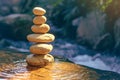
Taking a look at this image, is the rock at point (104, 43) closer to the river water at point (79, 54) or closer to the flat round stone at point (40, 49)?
the river water at point (79, 54)

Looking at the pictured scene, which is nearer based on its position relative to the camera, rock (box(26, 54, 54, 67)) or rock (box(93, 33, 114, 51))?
rock (box(26, 54, 54, 67))

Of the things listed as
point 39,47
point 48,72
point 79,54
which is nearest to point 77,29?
point 79,54

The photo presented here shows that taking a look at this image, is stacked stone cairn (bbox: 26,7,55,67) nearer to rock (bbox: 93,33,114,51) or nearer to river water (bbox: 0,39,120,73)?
river water (bbox: 0,39,120,73)

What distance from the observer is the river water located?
11734 millimetres

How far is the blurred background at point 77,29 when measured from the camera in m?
12.7

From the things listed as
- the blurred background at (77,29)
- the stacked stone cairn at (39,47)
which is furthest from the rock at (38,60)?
the blurred background at (77,29)

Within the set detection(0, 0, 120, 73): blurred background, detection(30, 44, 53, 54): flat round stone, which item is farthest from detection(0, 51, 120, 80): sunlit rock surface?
detection(0, 0, 120, 73): blurred background

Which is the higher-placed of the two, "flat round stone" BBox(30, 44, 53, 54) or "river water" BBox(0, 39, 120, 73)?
"river water" BBox(0, 39, 120, 73)

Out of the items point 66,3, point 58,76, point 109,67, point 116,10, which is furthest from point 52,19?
point 58,76

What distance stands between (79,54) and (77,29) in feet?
5.91

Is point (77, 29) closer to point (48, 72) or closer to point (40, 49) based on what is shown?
point (40, 49)

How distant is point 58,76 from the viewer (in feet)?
26.6

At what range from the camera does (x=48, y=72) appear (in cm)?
837

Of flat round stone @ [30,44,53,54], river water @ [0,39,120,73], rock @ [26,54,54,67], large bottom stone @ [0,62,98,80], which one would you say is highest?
river water @ [0,39,120,73]
